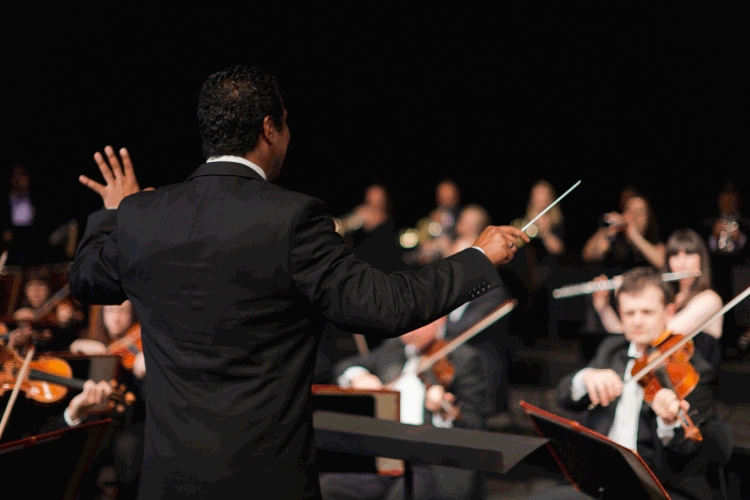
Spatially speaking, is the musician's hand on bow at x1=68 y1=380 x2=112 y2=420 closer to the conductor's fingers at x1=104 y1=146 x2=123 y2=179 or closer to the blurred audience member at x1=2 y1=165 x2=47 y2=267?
the conductor's fingers at x1=104 y1=146 x2=123 y2=179

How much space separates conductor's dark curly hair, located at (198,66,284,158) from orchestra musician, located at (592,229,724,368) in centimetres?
181

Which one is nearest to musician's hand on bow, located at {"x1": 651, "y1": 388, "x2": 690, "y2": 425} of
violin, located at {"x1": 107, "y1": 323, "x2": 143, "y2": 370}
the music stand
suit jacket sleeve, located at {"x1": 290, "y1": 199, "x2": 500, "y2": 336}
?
the music stand

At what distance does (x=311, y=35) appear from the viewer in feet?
22.9

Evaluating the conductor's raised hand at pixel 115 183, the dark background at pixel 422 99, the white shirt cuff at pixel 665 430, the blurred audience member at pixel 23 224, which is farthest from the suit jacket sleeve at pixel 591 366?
the dark background at pixel 422 99

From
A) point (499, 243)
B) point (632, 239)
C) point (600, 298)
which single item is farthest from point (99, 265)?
point (632, 239)

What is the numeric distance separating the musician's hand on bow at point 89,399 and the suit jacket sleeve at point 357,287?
1.44 metres

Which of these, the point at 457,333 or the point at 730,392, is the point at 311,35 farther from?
the point at 730,392

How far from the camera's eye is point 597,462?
1.65 m

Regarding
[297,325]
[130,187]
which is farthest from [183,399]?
[130,187]

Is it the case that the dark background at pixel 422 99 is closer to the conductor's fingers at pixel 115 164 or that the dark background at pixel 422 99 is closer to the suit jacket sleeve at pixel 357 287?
the conductor's fingers at pixel 115 164

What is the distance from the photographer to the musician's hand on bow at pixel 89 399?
2248 mm

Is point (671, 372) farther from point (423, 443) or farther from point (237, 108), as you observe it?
point (237, 108)

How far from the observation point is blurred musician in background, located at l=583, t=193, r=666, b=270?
4.34 m

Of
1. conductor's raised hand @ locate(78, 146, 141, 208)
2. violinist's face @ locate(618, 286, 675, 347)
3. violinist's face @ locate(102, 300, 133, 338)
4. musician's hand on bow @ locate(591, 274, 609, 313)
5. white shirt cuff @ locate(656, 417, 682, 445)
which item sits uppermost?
conductor's raised hand @ locate(78, 146, 141, 208)
